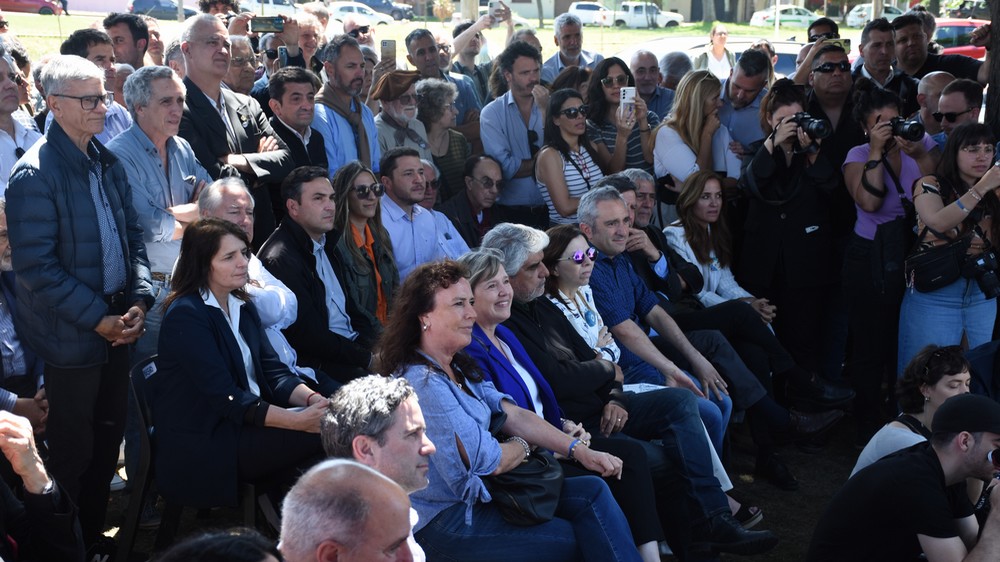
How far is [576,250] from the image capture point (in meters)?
4.39

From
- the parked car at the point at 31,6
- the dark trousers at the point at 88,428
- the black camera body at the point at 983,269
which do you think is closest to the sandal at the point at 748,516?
the black camera body at the point at 983,269

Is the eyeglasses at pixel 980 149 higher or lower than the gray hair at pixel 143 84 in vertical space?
lower

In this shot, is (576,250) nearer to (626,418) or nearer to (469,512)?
(626,418)

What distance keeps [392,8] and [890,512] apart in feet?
116

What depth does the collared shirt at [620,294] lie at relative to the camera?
4742mm

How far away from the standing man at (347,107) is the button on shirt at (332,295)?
1281 mm

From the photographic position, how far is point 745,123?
21.1ft

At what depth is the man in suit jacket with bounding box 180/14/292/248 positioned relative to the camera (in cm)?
473

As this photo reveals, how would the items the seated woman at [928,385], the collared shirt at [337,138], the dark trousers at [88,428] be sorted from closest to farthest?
the dark trousers at [88,428] → the seated woman at [928,385] → the collared shirt at [337,138]

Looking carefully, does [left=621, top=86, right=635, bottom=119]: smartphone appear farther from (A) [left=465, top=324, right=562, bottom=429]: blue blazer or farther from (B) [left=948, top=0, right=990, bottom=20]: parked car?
(B) [left=948, top=0, right=990, bottom=20]: parked car

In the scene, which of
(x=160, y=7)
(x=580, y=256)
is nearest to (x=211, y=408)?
(x=580, y=256)

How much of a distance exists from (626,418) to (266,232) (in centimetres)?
202

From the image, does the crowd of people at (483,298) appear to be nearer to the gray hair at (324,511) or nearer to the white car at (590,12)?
the gray hair at (324,511)

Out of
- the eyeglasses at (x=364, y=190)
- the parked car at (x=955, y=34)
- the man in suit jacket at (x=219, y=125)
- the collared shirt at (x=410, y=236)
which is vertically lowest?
the parked car at (x=955, y=34)
